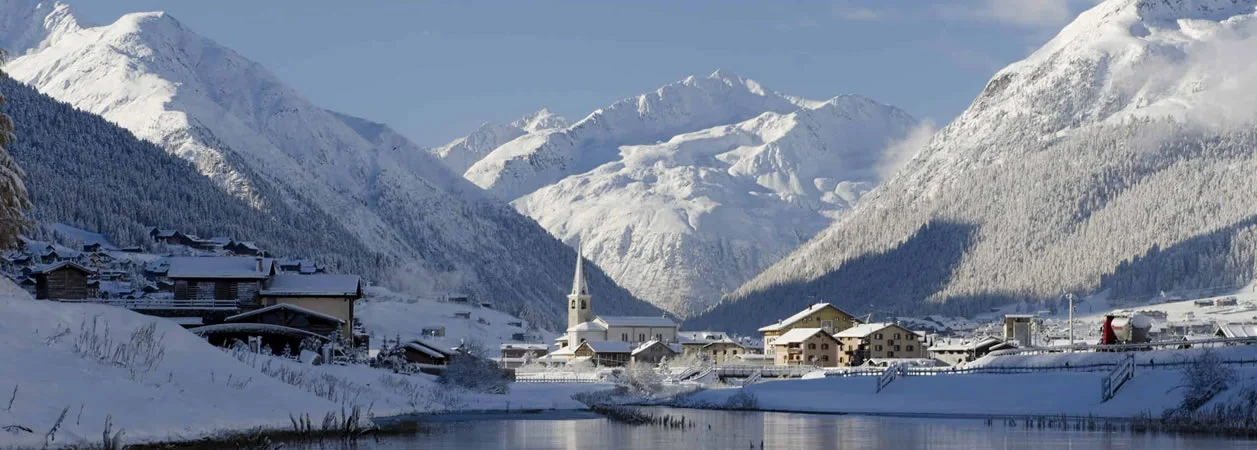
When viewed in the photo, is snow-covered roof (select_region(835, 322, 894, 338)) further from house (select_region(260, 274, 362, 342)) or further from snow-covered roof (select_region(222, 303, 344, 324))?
snow-covered roof (select_region(222, 303, 344, 324))

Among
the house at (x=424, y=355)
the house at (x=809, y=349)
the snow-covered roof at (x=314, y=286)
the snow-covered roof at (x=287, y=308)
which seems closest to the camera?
the snow-covered roof at (x=287, y=308)

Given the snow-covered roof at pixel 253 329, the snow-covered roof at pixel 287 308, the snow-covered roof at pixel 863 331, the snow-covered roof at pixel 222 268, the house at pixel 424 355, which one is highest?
the snow-covered roof at pixel 222 268

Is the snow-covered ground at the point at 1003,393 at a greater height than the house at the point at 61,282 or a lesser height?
lesser

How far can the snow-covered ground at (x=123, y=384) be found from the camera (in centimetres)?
4447

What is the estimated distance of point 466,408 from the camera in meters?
88.1

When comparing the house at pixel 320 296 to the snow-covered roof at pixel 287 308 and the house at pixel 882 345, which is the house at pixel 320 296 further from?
the house at pixel 882 345

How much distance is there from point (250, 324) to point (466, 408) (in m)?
23.2

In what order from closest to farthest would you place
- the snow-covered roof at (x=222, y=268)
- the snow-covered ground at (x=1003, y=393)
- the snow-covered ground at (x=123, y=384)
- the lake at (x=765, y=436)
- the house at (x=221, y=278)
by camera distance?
the snow-covered ground at (x=123, y=384) < the lake at (x=765, y=436) < the snow-covered ground at (x=1003, y=393) < the house at (x=221, y=278) < the snow-covered roof at (x=222, y=268)

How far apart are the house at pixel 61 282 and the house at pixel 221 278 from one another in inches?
397

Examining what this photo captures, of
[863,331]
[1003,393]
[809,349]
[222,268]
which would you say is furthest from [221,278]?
[863,331]

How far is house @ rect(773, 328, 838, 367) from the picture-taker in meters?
193

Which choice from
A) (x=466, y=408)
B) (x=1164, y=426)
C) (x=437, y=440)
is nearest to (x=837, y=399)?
(x=466, y=408)

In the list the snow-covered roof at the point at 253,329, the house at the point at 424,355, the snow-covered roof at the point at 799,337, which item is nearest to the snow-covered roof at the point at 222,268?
the snow-covered roof at the point at 253,329

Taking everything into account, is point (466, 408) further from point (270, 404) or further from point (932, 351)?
point (932, 351)
